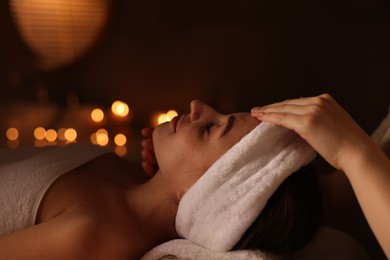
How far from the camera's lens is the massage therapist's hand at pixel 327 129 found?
1.00m

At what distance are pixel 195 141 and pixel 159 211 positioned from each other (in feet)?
0.61

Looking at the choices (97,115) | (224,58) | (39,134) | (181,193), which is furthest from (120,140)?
(181,193)

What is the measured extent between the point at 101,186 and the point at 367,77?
122 centimetres

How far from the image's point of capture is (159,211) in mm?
1243

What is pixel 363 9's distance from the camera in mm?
2121

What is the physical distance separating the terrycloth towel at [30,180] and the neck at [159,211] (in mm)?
200

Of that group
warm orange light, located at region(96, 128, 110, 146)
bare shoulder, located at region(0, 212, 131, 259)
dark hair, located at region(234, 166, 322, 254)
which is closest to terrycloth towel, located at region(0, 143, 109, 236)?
bare shoulder, located at region(0, 212, 131, 259)

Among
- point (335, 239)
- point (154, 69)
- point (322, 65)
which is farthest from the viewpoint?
point (154, 69)

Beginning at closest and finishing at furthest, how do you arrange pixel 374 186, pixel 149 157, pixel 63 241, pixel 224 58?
pixel 374 186 < pixel 63 241 < pixel 149 157 < pixel 224 58

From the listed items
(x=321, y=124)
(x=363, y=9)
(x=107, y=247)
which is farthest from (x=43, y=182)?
(x=363, y=9)

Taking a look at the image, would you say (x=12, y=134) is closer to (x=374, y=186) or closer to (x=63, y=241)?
(x=63, y=241)

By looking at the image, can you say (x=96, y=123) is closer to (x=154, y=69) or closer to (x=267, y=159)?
(x=154, y=69)

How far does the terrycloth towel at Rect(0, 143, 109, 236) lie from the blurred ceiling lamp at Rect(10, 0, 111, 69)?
3.83 ft

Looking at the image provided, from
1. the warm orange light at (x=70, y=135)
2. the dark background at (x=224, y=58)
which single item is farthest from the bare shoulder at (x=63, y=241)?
the warm orange light at (x=70, y=135)
